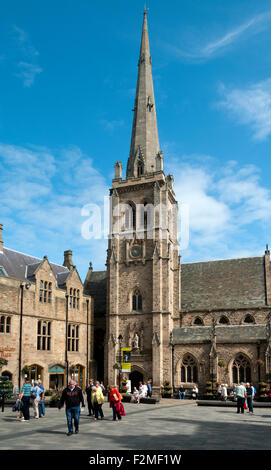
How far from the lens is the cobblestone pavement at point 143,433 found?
39.1 ft

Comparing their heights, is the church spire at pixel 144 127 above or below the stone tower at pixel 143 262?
above

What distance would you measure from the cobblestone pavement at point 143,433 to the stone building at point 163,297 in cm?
2015

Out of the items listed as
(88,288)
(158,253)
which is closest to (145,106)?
(158,253)

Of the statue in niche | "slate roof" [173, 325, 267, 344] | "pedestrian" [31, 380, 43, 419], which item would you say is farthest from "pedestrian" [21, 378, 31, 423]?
the statue in niche

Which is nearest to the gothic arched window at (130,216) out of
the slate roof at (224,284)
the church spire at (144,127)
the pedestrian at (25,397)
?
the church spire at (144,127)

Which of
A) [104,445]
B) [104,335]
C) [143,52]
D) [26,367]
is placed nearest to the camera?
[104,445]

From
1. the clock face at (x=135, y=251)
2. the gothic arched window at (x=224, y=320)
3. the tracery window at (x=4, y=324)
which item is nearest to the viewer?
the tracery window at (x=4, y=324)

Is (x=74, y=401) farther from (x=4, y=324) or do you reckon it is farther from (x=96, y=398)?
(x=4, y=324)

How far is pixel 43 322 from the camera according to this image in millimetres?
38375

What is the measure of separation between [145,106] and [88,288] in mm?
22171

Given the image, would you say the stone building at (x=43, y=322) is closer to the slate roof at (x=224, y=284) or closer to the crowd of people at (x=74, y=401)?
the slate roof at (x=224, y=284)

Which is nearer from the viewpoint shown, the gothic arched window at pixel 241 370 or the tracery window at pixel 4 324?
the tracery window at pixel 4 324

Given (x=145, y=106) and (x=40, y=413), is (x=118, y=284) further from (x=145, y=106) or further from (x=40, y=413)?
(x=40, y=413)

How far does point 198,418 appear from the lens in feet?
63.4
